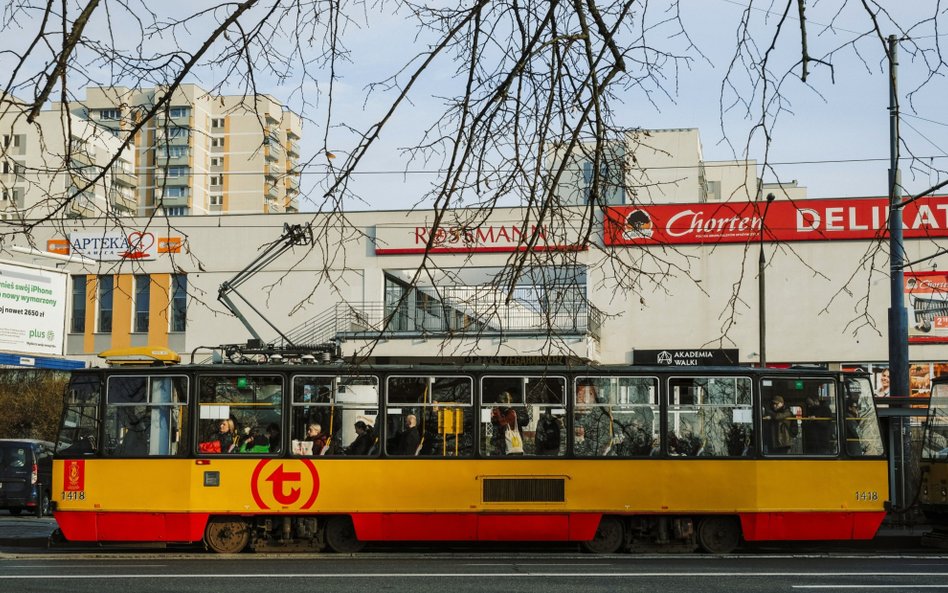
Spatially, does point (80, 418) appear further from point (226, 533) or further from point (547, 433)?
point (547, 433)

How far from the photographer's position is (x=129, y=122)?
5.77 m

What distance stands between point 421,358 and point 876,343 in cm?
1461

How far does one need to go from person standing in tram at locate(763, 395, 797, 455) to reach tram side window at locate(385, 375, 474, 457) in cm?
428

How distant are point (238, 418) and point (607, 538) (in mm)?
5473

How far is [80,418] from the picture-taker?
17531 mm

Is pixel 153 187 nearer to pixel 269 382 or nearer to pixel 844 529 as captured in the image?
pixel 269 382

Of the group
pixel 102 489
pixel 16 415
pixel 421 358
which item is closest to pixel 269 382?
pixel 102 489

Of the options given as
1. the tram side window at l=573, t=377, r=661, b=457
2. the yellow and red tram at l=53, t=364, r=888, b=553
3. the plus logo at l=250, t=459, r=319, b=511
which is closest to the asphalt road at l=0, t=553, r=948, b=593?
the yellow and red tram at l=53, t=364, r=888, b=553

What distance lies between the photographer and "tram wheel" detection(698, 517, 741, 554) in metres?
17.4

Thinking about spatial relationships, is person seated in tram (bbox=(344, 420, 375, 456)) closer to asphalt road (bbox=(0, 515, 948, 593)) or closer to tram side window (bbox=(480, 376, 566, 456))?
asphalt road (bbox=(0, 515, 948, 593))

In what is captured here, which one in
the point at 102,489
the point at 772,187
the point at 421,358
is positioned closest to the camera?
the point at 772,187

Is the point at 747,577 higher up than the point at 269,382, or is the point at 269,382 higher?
the point at 269,382

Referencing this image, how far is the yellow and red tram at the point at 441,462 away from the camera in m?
17.1

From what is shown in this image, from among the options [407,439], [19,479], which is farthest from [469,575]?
[19,479]
